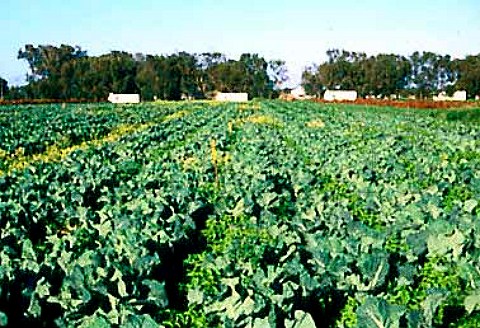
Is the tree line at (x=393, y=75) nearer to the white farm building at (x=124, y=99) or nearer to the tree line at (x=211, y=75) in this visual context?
the tree line at (x=211, y=75)

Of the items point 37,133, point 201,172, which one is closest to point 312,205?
point 201,172

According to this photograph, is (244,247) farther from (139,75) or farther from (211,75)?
(211,75)

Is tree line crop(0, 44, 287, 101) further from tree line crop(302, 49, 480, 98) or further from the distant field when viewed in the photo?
the distant field

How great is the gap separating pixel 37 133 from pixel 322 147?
499 inches

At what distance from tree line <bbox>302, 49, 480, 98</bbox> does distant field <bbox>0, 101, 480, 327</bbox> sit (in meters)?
86.0

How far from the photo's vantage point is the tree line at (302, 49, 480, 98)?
10269 cm

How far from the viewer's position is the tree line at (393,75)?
102688 mm

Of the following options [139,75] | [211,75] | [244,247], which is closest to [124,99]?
[139,75]

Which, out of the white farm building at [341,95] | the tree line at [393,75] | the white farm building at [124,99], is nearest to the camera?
the white farm building at [341,95]

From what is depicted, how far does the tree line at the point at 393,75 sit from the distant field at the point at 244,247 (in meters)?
86.0

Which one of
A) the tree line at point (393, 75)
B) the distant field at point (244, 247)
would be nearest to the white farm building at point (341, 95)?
the tree line at point (393, 75)

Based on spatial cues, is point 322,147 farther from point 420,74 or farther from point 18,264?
point 420,74

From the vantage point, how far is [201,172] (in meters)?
12.8

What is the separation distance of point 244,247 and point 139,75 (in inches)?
3625
